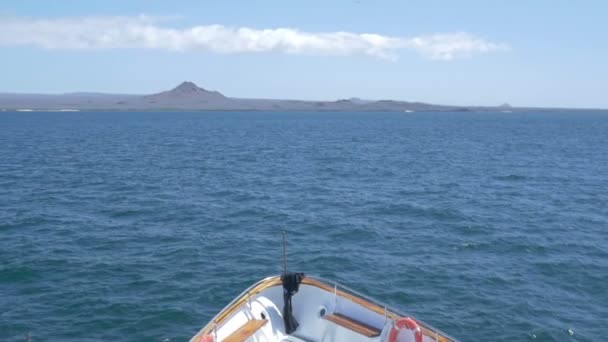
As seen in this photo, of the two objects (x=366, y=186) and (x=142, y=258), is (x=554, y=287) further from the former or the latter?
(x=366, y=186)

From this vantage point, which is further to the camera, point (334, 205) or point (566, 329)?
point (334, 205)

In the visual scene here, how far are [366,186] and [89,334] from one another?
34707mm

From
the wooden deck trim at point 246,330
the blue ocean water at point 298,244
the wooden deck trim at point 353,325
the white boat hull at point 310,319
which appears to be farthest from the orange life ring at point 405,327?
the blue ocean water at point 298,244

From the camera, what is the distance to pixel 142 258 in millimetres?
28375

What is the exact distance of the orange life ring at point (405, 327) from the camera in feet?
45.7

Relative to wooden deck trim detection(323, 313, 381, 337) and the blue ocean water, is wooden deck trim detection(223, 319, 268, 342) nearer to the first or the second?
wooden deck trim detection(323, 313, 381, 337)

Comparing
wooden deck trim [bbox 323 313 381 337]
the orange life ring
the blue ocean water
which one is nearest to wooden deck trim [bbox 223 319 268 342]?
wooden deck trim [bbox 323 313 381 337]

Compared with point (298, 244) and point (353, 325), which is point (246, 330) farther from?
point (298, 244)

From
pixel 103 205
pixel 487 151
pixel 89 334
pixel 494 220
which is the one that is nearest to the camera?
pixel 89 334

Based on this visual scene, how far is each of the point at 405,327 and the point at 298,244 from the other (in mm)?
17879

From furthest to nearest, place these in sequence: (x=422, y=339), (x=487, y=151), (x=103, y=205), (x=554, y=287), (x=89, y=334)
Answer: (x=487, y=151) → (x=103, y=205) → (x=554, y=287) → (x=89, y=334) → (x=422, y=339)

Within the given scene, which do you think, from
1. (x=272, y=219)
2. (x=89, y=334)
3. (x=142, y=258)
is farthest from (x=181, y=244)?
(x=89, y=334)

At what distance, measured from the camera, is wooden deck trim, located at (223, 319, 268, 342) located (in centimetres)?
1460

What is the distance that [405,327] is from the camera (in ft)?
46.5
